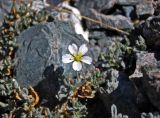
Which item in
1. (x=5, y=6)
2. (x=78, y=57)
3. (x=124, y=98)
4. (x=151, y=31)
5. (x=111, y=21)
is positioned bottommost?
(x=124, y=98)

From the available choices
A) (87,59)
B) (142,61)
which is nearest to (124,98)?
(142,61)

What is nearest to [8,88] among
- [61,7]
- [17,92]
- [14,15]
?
[17,92]

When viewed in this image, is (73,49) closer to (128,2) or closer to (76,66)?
(76,66)

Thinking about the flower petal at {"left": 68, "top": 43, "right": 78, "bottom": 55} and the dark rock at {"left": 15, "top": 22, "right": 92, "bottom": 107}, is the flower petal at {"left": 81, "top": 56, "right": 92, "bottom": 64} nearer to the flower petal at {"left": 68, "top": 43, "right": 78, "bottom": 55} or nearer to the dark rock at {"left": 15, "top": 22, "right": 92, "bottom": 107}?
the flower petal at {"left": 68, "top": 43, "right": 78, "bottom": 55}

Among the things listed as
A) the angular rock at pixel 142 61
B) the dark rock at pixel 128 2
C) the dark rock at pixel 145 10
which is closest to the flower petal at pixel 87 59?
the angular rock at pixel 142 61

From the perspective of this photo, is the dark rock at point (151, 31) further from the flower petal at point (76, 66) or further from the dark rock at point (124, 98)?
the flower petal at point (76, 66)
